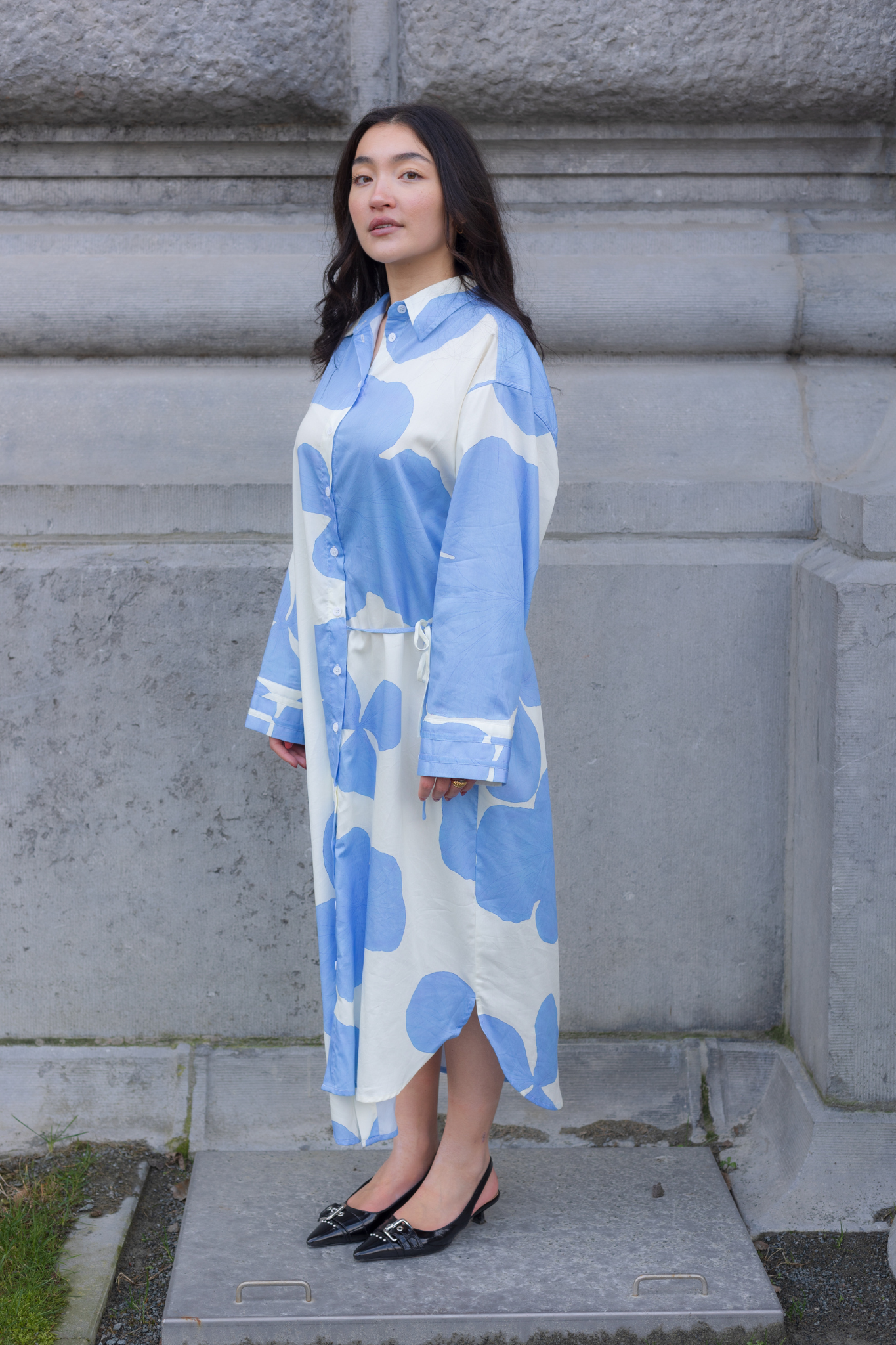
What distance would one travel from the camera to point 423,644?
200 centimetres

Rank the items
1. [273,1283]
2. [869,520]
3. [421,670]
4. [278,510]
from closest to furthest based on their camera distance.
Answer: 1. [421,670]
2. [273,1283]
3. [869,520]
4. [278,510]

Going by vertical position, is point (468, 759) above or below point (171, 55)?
below

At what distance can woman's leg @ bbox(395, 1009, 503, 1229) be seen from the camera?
2.20 meters

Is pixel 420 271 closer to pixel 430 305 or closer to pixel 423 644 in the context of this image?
pixel 430 305

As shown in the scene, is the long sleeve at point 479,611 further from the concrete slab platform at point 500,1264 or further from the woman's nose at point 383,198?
the concrete slab platform at point 500,1264

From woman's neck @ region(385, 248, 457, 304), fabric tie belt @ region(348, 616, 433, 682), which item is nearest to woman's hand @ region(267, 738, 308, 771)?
fabric tie belt @ region(348, 616, 433, 682)

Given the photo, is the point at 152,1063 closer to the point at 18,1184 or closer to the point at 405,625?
the point at 18,1184

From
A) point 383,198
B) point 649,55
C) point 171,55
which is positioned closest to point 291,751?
point 383,198

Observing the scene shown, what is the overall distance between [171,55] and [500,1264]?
2.50 meters

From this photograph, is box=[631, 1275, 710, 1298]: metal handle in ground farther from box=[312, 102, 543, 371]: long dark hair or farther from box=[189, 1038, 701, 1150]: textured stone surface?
box=[312, 102, 543, 371]: long dark hair

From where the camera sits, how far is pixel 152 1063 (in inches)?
106

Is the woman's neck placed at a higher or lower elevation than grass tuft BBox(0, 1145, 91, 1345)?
higher

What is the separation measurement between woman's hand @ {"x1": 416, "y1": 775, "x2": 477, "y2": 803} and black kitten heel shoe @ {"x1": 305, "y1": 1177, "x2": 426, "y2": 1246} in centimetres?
78

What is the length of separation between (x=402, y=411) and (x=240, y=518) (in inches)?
31.0
